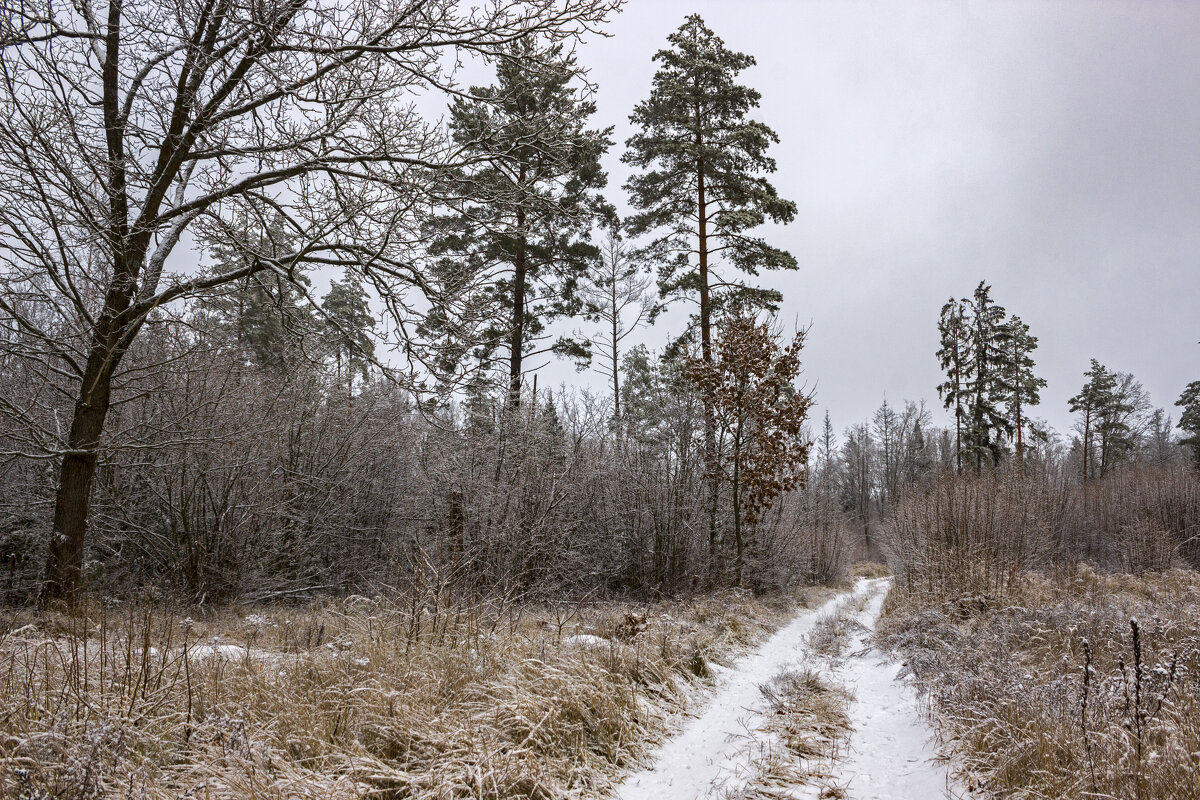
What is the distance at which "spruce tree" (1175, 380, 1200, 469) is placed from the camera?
3103cm

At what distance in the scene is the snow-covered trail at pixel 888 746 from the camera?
11.9 ft

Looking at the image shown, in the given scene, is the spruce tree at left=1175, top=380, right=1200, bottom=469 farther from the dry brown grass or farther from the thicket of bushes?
the dry brown grass

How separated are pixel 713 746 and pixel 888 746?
1.42 m

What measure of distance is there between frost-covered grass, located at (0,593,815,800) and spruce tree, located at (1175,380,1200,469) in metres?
41.3

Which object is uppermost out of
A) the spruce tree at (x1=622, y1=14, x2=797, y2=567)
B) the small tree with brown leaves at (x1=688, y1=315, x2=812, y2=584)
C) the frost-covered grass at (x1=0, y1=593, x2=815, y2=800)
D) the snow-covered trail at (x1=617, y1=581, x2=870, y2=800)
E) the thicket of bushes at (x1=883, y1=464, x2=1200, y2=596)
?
the spruce tree at (x1=622, y1=14, x2=797, y2=567)

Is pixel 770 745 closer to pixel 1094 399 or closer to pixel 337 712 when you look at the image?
pixel 337 712

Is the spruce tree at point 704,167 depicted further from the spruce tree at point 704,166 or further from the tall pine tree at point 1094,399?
the tall pine tree at point 1094,399

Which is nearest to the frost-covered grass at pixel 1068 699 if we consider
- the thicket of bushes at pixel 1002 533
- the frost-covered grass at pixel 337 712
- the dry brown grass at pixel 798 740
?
the dry brown grass at pixel 798 740

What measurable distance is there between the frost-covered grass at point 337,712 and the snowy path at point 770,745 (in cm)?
Result: 27

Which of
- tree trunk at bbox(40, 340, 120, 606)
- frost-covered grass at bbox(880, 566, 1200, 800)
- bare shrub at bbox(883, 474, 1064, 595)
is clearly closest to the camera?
frost-covered grass at bbox(880, 566, 1200, 800)

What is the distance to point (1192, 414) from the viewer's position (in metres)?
31.9

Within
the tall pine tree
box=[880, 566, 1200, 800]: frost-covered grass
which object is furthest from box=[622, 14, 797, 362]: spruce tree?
the tall pine tree

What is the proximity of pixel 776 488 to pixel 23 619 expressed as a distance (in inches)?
465

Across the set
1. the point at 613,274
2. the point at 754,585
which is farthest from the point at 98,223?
the point at 613,274
